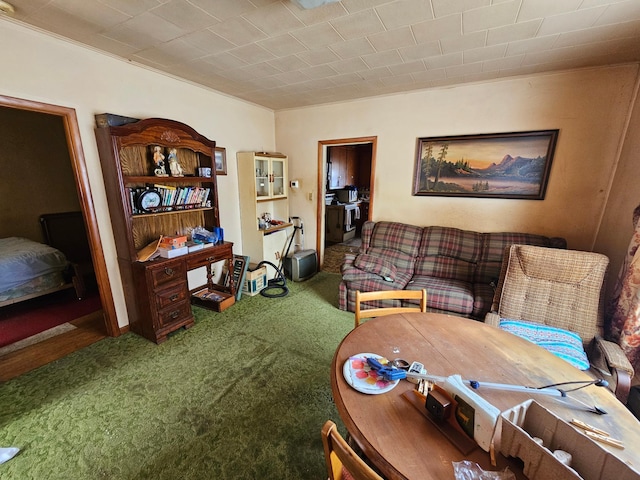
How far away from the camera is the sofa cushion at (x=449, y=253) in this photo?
2.95m

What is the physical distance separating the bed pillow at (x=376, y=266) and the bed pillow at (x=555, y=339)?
1.15 metres

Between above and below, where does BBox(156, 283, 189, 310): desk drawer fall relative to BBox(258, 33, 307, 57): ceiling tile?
below

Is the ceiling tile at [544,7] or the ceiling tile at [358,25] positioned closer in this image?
the ceiling tile at [544,7]

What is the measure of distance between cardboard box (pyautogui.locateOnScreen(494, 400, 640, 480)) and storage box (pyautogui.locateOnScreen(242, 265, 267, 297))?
2.97 metres

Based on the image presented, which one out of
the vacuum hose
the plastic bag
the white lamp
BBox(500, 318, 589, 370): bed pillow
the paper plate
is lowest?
the vacuum hose

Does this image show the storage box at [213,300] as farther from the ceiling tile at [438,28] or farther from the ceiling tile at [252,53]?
the ceiling tile at [438,28]

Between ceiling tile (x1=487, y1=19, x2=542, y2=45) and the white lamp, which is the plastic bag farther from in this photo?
ceiling tile (x1=487, y1=19, x2=542, y2=45)

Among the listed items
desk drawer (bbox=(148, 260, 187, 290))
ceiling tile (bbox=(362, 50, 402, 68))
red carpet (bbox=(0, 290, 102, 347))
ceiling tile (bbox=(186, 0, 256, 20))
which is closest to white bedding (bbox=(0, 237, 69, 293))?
red carpet (bbox=(0, 290, 102, 347))

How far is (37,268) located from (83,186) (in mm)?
1598

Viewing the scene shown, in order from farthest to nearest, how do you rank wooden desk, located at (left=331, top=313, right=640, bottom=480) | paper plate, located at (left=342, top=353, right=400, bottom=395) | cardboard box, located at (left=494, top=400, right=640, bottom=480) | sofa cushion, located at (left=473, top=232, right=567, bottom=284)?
sofa cushion, located at (left=473, top=232, right=567, bottom=284) < paper plate, located at (left=342, top=353, right=400, bottom=395) < wooden desk, located at (left=331, top=313, right=640, bottom=480) < cardboard box, located at (left=494, top=400, right=640, bottom=480)

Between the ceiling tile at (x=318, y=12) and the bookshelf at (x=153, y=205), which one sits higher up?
the ceiling tile at (x=318, y=12)

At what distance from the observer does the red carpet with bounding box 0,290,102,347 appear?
8.48 feet

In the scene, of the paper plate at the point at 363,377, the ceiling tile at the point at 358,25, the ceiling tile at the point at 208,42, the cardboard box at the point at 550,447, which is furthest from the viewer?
the ceiling tile at the point at 208,42

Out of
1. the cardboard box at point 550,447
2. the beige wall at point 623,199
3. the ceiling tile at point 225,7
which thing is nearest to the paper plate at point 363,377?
the cardboard box at point 550,447
